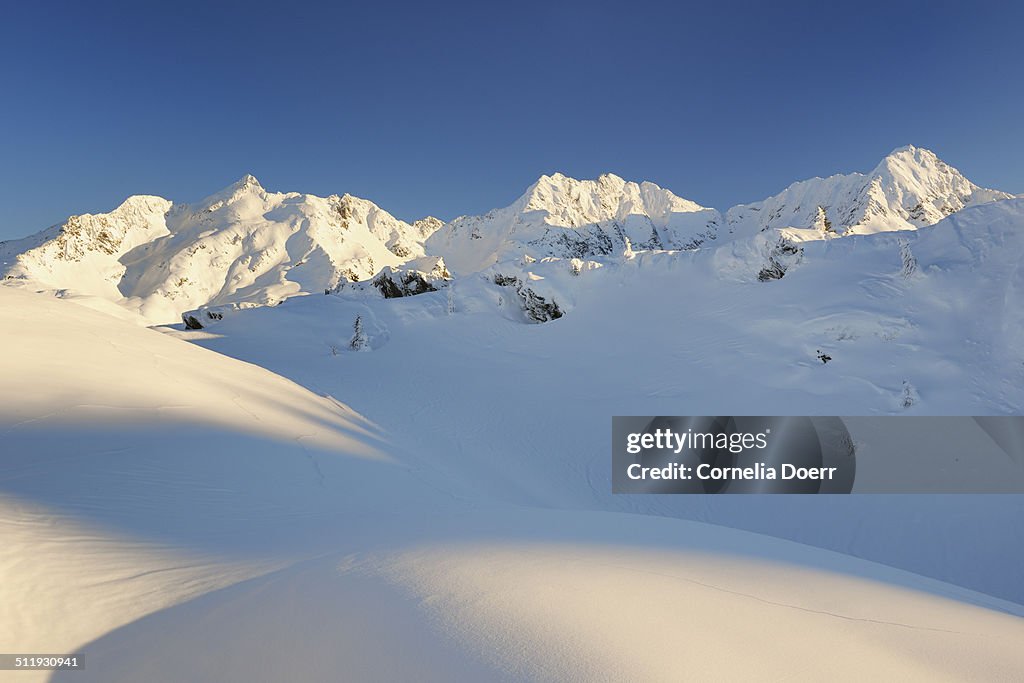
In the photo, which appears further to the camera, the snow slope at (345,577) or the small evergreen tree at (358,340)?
the small evergreen tree at (358,340)

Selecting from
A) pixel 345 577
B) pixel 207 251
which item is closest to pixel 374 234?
pixel 207 251

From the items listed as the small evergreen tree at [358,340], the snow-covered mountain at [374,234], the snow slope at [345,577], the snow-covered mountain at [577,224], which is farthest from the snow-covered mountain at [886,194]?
the snow slope at [345,577]

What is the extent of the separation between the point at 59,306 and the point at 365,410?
6989mm

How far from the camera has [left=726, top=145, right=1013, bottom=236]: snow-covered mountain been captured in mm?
81875

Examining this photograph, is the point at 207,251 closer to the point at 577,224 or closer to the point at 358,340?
the point at 358,340

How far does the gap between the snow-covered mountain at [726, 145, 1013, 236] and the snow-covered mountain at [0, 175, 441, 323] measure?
8099 centimetres

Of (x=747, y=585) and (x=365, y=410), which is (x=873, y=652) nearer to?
(x=747, y=585)

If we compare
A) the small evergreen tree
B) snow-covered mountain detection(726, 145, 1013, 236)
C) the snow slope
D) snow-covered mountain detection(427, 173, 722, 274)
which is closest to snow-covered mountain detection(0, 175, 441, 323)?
snow-covered mountain detection(427, 173, 722, 274)

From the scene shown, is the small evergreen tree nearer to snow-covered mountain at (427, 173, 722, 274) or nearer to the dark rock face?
the dark rock face

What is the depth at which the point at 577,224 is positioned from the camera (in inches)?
3942

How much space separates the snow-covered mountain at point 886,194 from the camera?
81.9 metres

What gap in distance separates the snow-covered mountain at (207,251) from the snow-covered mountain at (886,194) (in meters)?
81.0

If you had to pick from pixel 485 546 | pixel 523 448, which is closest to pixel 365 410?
pixel 523 448

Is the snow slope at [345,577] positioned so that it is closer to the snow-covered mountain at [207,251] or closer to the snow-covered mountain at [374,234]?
the snow-covered mountain at [374,234]
